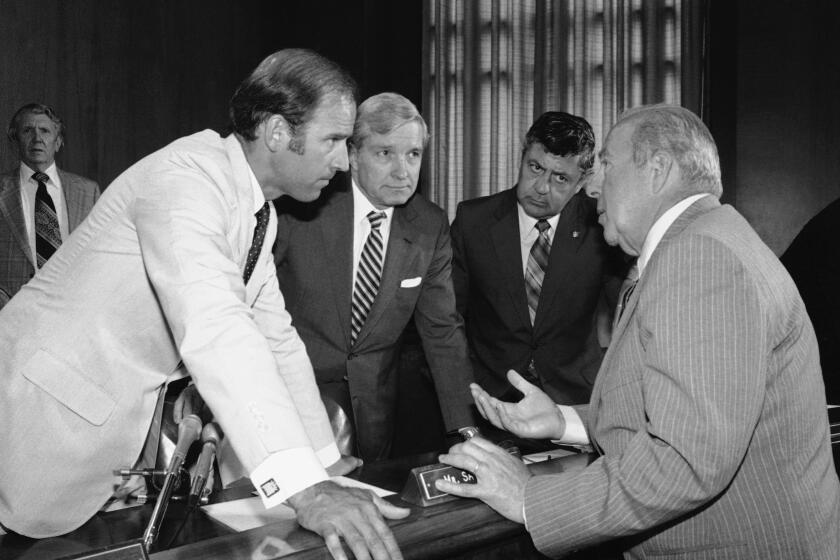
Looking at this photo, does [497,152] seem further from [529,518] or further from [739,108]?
[529,518]

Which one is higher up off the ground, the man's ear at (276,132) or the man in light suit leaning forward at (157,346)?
the man's ear at (276,132)

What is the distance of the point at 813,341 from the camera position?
160 cm

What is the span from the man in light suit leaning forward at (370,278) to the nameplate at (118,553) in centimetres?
172

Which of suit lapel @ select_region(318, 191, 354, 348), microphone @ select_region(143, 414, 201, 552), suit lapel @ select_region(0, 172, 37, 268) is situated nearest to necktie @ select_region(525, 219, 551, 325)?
suit lapel @ select_region(318, 191, 354, 348)

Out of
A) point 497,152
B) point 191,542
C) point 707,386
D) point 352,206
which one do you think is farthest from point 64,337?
point 497,152

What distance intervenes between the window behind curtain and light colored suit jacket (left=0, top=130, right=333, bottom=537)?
4.40m

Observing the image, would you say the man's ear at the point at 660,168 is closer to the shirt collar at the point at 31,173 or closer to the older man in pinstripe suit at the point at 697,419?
the older man in pinstripe suit at the point at 697,419

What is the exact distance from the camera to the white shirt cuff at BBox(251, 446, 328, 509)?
1364mm

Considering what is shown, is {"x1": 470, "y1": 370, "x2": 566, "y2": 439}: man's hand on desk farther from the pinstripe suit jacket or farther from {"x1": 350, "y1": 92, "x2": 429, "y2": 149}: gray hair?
{"x1": 350, "y1": 92, "x2": 429, "y2": 149}: gray hair

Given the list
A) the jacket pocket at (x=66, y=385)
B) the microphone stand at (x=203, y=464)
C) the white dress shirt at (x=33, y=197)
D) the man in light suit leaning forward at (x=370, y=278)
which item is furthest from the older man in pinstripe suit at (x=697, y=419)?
the white dress shirt at (x=33, y=197)

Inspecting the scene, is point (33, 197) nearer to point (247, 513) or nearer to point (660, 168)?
point (247, 513)

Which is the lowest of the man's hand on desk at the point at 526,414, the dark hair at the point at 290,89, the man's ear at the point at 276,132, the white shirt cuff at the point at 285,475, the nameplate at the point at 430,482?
the man's hand on desk at the point at 526,414

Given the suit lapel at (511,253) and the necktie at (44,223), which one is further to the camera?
the necktie at (44,223)

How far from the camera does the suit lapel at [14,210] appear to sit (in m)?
4.70
